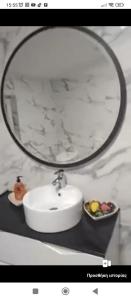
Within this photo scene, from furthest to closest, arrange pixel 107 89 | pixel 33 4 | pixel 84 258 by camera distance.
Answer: pixel 107 89
pixel 84 258
pixel 33 4

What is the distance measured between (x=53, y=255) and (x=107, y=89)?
2.50ft

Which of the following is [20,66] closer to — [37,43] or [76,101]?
[37,43]

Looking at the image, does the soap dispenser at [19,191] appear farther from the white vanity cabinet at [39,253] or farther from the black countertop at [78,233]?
the white vanity cabinet at [39,253]

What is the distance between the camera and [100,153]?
1.25m

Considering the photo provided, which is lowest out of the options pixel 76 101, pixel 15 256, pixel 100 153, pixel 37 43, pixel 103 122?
pixel 15 256

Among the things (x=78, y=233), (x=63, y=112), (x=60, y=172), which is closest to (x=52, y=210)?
(x=78, y=233)

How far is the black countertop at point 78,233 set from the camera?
1.02 meters

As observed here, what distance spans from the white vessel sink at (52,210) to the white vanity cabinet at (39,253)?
7cm

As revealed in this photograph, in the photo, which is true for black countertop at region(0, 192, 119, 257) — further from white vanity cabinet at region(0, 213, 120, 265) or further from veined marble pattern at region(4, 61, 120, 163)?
veined marble pattern at region(4, 61, 120, 163)

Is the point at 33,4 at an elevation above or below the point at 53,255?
above

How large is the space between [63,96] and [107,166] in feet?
1.34

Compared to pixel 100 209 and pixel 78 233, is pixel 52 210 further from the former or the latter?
pixel 100 209

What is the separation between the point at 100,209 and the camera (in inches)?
47.9
